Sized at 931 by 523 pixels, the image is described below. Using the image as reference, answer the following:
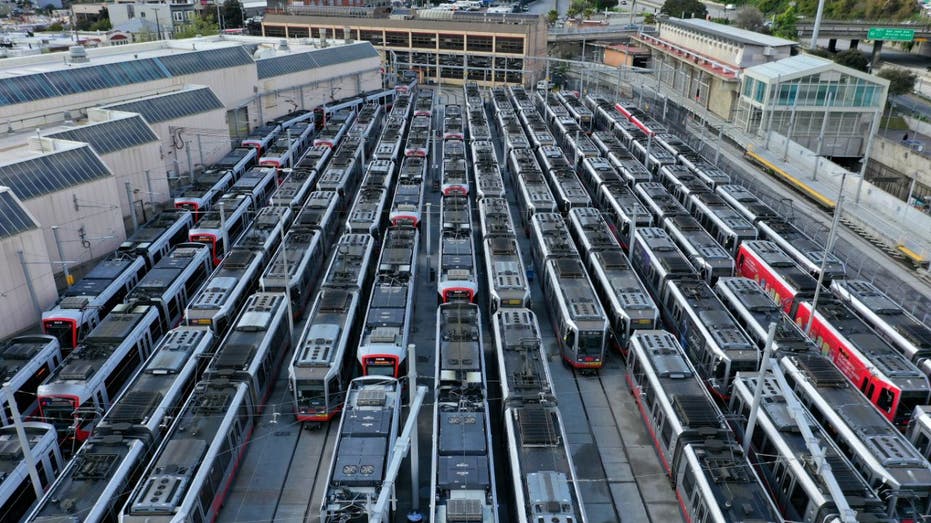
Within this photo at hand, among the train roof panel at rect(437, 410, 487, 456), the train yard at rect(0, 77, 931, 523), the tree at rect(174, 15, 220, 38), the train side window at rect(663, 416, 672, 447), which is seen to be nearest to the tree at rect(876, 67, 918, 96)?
the train yard at rect(0, 77, 931, 523)

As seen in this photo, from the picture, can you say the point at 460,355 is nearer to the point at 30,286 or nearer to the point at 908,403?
the point at 908,403

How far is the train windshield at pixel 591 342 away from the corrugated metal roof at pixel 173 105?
140 feet

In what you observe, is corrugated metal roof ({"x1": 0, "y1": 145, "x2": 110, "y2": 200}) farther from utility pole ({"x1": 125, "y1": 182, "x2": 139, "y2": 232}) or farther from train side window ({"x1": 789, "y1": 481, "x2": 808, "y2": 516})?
train side window ({"x1": 789, "y1": 481, "x2": 808, "y2": 516})

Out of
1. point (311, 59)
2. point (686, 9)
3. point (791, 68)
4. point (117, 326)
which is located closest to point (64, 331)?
point (117, 326)

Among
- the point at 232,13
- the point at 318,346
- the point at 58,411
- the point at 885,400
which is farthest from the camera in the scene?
the point at 232,13

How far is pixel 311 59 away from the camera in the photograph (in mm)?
85875

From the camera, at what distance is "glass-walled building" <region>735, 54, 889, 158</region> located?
6769cm

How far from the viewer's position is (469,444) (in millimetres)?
22859

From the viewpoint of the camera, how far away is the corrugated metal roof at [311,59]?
3091 inches

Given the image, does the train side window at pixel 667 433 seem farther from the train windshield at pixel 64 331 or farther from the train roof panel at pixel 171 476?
the train windshield at pixel 64 331

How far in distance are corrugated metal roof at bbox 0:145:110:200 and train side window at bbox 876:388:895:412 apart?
44.9 meters

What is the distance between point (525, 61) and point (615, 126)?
134 ft

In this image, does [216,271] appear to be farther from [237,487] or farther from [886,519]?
[886,519]

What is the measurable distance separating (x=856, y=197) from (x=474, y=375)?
44.3m
